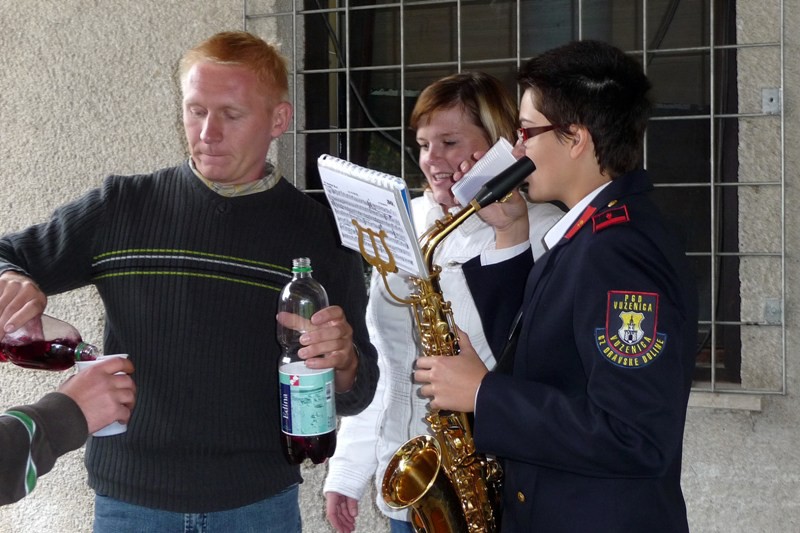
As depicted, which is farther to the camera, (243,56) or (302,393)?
(243,56)

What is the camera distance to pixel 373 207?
1204 mm

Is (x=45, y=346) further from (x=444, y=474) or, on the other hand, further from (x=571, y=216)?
(x=571, y=216)

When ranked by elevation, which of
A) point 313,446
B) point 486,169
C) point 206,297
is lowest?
point 313,446

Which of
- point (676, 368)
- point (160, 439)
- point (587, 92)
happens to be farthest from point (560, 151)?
point (160, 439)

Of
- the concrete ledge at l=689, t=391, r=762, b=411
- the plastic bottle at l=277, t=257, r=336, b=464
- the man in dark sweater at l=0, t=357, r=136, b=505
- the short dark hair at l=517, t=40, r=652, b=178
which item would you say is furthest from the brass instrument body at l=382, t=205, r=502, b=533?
the concrete ledge at l=689, t=391, r=762, b=411

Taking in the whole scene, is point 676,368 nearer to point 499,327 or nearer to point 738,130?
point 499,327

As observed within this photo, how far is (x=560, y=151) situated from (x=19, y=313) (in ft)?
2.98

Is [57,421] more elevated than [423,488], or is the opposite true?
[57,421]

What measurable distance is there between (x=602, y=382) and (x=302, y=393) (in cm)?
47

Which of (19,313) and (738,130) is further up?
(738,130)

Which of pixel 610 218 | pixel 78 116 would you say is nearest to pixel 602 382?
pixel 610 218

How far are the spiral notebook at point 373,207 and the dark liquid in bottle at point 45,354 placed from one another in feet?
1.69

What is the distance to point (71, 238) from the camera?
1458mm

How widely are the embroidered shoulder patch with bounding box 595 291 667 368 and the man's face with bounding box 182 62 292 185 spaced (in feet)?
2.56
